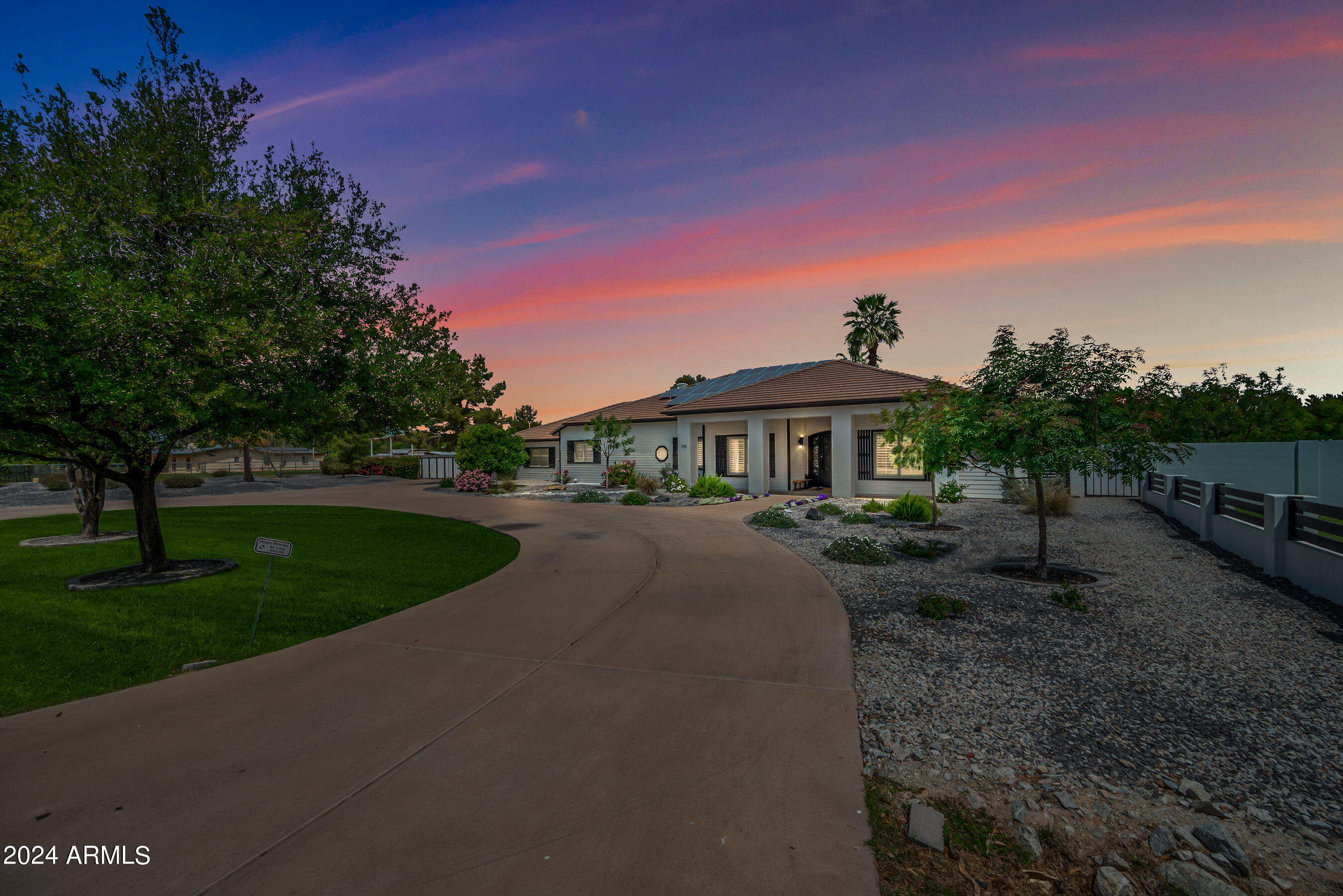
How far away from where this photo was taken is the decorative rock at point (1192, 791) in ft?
10.4

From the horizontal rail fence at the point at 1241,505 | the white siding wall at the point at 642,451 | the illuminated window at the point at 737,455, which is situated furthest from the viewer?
the white siding wall at the point at 642,451

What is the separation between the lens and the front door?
924 inches

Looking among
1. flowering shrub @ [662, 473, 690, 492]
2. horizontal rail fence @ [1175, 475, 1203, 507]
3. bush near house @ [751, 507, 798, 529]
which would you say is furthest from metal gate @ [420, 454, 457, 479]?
horizontal rail fence @ [1175, 475, 1203, 507]

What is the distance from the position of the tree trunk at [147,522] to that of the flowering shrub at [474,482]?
17722mm

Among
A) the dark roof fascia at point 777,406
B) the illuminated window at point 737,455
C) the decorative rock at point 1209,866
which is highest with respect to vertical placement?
the dark roof fascia at point 777,406

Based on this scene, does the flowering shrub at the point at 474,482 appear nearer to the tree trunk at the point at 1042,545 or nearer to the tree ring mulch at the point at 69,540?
the tree ring mulch at the point at 69,540

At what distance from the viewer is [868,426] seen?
20.9m

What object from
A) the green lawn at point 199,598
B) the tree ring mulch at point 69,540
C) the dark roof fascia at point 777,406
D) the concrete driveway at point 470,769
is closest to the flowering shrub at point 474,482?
the dark roof fascia at point 777,406

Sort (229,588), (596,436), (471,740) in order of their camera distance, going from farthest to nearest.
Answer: (596,436), (229,588), (471,740)

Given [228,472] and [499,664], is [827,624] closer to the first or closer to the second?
[499,664]

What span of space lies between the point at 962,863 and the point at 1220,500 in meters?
13.0

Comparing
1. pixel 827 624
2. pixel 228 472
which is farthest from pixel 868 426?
pixel 228 472

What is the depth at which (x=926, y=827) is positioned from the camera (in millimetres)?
2900

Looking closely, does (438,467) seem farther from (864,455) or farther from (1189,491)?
(1189,491)
